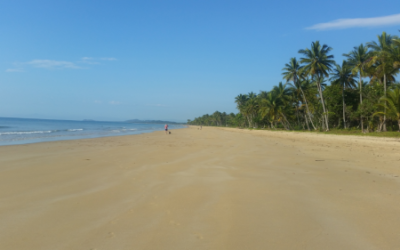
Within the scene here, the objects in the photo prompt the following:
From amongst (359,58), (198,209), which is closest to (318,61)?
(359,58)

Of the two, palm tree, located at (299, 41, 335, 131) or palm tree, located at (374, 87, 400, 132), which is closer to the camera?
palm tree, located at (374, 87, 400, 132)

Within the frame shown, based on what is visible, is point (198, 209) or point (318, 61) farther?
point (318, 61)

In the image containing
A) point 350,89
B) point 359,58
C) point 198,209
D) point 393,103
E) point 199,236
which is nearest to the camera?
point 199,236

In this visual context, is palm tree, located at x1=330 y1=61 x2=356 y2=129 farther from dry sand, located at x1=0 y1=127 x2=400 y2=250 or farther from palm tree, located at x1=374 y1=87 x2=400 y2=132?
dry sand, located at x1=0 y1=127 x2=400 y2=250

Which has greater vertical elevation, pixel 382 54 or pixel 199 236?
pixel 382 54

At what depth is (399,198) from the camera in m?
4.50

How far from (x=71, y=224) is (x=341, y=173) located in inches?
258

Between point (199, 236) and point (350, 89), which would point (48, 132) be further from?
point (350, 89)

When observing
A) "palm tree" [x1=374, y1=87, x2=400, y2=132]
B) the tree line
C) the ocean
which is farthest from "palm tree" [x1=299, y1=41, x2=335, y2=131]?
the ocean

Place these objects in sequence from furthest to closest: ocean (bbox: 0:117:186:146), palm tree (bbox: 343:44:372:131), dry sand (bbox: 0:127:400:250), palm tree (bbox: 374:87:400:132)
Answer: palm tree (bbox: 343:44:372:131) < palm tree (bbox: 374:87:400:132) < ocean (bbox: 0:117:186:146) < dry sand (bbox: 0:127:400:250)

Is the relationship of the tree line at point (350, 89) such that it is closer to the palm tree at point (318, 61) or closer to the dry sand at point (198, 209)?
the palm tree at point (318, 61)

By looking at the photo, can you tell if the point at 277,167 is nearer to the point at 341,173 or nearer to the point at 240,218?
the point at 341,173

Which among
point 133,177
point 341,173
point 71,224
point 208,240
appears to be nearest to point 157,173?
point 133,177

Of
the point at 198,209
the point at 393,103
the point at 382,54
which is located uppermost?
the point at 382,54
